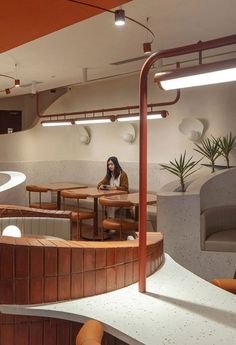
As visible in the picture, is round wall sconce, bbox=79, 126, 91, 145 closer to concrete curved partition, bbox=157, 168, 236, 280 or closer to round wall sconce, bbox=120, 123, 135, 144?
round wall sconce, bbox=120, 123, 135, 144

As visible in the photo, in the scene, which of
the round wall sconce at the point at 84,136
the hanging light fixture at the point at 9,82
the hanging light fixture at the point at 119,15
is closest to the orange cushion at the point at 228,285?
the hanging light fixture at the point at 119,15

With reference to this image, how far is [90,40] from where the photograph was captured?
485cm

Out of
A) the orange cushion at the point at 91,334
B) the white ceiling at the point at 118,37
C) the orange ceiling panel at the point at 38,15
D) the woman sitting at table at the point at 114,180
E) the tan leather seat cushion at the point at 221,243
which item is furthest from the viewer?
the woman sitting at table at the point at 114,180

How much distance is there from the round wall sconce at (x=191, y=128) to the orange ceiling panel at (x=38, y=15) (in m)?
4.11

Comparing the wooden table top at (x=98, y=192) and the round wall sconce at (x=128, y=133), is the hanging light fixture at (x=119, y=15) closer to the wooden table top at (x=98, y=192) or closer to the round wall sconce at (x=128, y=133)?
the wooden table top at (x=98, y=192)

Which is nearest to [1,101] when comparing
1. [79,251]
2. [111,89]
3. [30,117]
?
[30,117]

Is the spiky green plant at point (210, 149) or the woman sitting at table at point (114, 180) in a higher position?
the spiky green plant at point (210, 149)

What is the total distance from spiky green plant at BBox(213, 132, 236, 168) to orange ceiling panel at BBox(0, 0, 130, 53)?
3750 mm

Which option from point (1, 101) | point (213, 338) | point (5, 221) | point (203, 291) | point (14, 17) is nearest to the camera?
point (213, 338)

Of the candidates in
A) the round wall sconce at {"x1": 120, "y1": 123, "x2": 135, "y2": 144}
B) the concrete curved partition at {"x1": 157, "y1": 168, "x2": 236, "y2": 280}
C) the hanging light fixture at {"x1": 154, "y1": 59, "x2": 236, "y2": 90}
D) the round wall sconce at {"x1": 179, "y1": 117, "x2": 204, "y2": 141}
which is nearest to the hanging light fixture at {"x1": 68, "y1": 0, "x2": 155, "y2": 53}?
the hanging light fixture at {"x1": 154, "y1": 59, "x2": 236, "y2": 90}

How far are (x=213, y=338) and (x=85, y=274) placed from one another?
71cm

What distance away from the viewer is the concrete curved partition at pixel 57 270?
197 centimetres

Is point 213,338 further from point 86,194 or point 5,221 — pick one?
point 86,194

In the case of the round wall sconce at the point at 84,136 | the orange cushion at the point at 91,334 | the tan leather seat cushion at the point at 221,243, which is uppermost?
the round wall sconce at the point at 84,136
